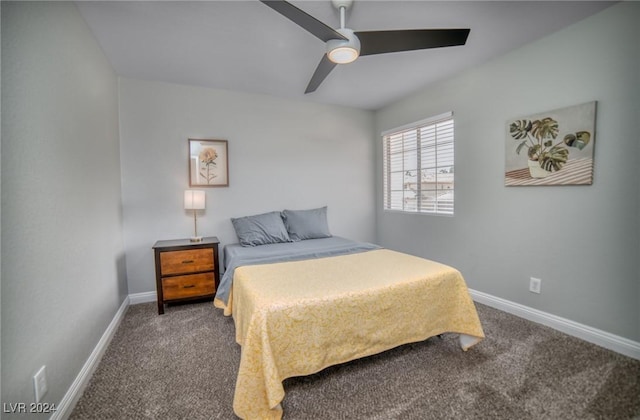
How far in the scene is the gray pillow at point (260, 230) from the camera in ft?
10.0

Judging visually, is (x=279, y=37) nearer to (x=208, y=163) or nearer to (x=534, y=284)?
(x=208, y=163)

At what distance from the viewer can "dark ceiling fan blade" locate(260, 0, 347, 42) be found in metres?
1.30

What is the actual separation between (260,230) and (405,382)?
205 cm

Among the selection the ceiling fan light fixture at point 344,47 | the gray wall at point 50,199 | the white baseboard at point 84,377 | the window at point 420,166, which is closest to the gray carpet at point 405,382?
the white baseboard at point 84,377

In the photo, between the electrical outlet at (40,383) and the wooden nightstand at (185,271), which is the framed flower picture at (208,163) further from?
the electrical outlet at (40,383)

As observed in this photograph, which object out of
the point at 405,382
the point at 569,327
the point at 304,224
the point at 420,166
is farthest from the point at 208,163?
the point at 569,327

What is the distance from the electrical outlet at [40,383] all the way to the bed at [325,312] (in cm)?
84

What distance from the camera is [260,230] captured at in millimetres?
3115

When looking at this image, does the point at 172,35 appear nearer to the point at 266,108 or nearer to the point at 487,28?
the point at 266,108

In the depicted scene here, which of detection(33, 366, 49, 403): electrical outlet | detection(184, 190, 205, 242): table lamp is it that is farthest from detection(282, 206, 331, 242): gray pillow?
detection(33, 366, 49, 403): electrical outlet

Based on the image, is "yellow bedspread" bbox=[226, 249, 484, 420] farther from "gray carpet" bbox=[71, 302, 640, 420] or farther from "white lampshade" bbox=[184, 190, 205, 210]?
"white lampshade" bbox=[184, 190, 205, 210]

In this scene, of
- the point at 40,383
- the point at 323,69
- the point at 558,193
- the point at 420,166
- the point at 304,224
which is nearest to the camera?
the point at 40,383

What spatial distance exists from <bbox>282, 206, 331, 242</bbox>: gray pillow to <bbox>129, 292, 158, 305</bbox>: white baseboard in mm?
1671

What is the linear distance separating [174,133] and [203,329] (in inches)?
83.7
